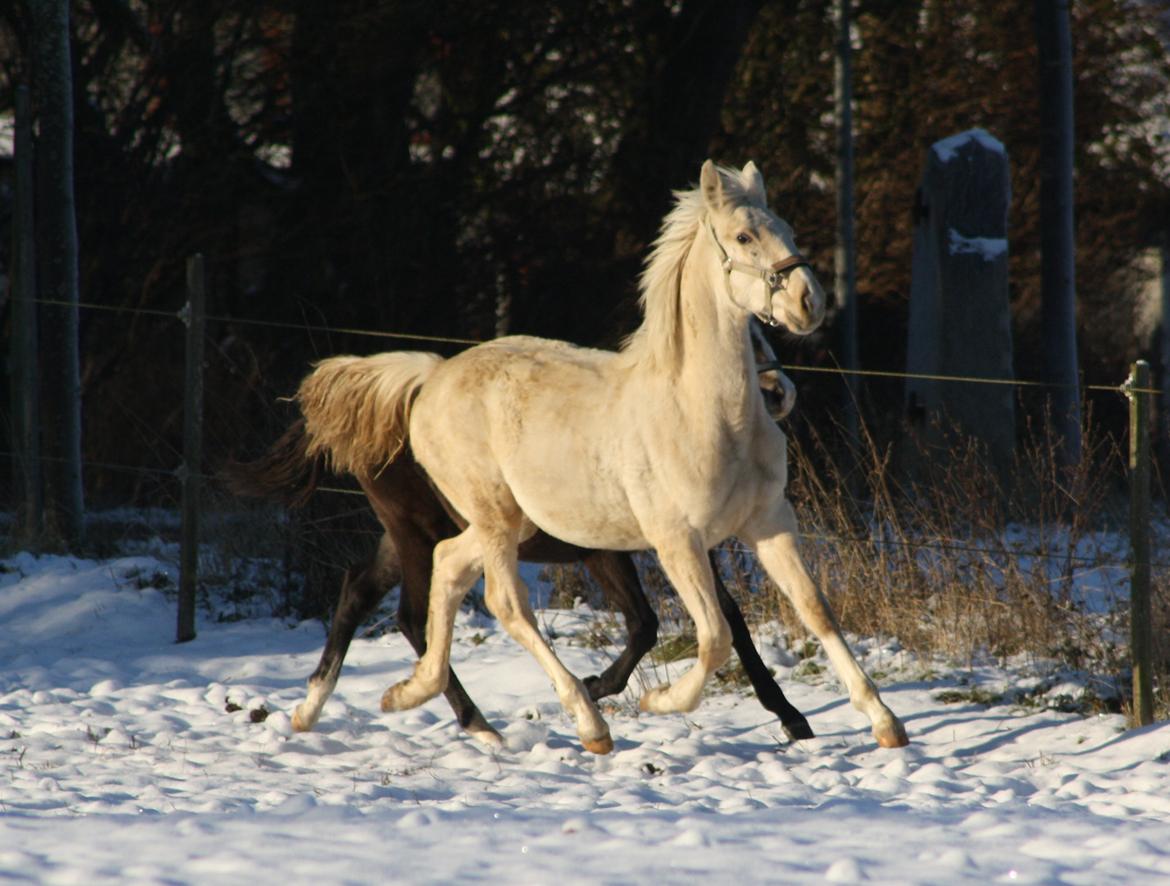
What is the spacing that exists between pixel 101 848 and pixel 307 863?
525 millimetres

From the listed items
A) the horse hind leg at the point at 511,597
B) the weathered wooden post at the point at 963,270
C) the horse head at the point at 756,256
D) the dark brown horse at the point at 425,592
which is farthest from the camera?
the weathered wooden post at the point at 963,270

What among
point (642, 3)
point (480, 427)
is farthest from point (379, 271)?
point (480, 427)

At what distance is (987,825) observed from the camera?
3934 millimetres

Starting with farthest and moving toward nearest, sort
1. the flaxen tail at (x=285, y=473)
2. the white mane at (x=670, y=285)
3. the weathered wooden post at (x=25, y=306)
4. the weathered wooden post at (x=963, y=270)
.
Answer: the weathered wooden post at (x=963, y=270)
the weathered wooden post at (x=25, y=306)
the flaxen tail at (x=285, y=473)
the white mane at (x=670, y=285)

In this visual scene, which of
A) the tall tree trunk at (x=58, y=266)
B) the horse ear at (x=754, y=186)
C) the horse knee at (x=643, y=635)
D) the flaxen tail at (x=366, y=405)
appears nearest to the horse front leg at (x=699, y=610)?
the horse knee at (x=643, y=635)

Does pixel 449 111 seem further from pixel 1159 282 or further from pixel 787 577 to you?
pixel 787 577

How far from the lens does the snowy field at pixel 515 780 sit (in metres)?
3.56

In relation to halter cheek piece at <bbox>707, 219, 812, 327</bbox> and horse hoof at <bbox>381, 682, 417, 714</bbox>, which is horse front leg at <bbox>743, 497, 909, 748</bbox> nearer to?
halter cheek piece at <bbox>707, 219, 812, 327</bbox>

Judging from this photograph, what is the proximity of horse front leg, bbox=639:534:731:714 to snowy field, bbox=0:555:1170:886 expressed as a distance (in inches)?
11.0

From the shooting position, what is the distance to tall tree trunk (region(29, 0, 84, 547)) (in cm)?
1010

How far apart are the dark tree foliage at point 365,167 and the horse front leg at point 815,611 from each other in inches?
274

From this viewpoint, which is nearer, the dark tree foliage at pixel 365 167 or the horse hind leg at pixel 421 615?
the horse hind leg at pixel 421 615

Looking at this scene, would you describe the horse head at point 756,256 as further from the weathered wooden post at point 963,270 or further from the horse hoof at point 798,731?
the weathered wooden post at point 963,270

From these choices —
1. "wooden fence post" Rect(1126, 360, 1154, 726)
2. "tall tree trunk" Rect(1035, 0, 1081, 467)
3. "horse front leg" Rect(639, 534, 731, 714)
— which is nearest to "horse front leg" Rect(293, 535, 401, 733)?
"horse front leg" Rect(639, 534, 731, 714)
